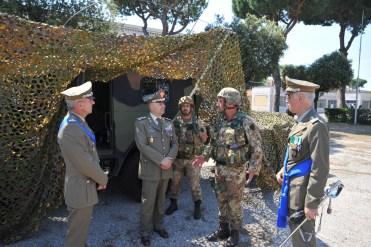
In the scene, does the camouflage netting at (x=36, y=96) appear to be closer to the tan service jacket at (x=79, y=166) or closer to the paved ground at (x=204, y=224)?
the paved ground at (x=204, y=224)

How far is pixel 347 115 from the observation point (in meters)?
22.0

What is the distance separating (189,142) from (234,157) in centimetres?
101

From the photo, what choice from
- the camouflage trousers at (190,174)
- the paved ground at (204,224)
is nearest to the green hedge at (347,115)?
the paved ground at (204,224)

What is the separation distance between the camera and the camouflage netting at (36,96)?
3256 mm

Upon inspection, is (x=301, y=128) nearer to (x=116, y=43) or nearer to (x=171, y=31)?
(x=116, y=43)

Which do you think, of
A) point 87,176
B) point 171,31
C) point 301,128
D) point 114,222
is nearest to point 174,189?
point 114,222

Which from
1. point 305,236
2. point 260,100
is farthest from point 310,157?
point 260,100

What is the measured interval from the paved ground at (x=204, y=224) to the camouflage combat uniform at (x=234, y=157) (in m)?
0.45

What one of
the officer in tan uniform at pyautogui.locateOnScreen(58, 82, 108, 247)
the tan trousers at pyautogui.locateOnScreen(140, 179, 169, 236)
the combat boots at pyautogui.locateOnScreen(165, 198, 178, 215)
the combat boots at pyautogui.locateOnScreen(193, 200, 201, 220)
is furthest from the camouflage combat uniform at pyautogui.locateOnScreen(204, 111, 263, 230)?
the officer in tan uniform at pyautogui.locateOnScreen(58, 82, 108, 247)

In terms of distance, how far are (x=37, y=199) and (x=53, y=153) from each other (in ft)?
1.72

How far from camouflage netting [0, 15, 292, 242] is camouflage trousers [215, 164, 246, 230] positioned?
171 centimetres

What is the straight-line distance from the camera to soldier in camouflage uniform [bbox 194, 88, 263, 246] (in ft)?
11.2

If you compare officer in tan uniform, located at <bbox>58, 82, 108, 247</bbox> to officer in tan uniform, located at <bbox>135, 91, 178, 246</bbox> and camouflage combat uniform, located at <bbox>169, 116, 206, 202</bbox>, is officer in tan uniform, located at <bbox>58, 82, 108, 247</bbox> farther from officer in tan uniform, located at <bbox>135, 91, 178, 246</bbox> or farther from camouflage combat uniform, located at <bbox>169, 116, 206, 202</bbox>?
camouflage combat uniform, located at <bbox>169, 116, 206, 202</bbox>

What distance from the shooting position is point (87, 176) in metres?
2.77
